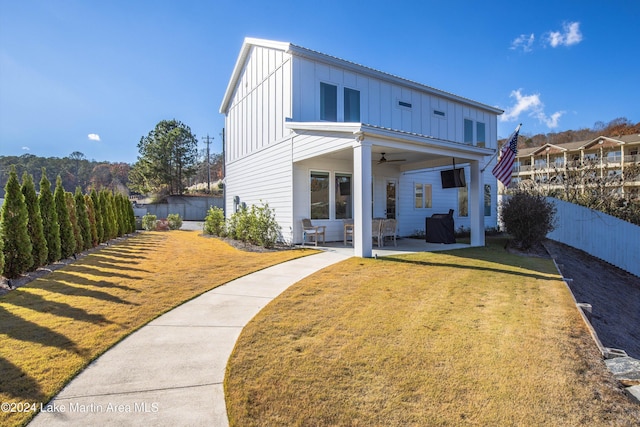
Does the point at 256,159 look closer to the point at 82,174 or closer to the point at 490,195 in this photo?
the point at 490,195

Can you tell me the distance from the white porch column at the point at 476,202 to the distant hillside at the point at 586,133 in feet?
131

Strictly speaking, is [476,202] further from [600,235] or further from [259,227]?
[259,227]

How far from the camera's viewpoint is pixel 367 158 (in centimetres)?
778

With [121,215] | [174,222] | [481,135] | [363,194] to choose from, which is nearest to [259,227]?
[363,194]

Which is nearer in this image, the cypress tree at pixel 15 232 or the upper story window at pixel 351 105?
the cypress tree at pixel 15 232

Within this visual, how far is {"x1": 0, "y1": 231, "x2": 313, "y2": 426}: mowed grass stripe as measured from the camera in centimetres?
262

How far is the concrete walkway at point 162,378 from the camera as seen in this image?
6.95 ft

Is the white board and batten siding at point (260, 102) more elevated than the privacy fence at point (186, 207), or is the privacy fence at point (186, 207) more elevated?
the white board and batten siding at point (260, 102)

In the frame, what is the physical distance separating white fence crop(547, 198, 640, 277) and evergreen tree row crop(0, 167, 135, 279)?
15.9 m

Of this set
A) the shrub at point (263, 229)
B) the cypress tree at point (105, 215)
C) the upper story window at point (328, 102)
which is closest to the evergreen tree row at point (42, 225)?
the cypress tree at point (105, 215)

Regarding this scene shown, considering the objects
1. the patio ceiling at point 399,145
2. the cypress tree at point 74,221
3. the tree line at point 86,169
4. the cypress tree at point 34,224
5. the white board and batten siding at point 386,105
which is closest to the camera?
the cypress tree at point 34,224

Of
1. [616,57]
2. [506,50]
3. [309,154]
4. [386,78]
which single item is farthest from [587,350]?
[616,57]

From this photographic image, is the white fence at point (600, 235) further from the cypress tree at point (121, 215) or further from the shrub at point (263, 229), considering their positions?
the cypress tree at point (121, 215)

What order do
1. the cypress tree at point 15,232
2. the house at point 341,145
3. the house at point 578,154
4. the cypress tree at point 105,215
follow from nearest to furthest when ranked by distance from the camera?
the cypress tree at point 15,232, the house at point 341,145, the cypress tree at point 105,215, the house at point 578,154
